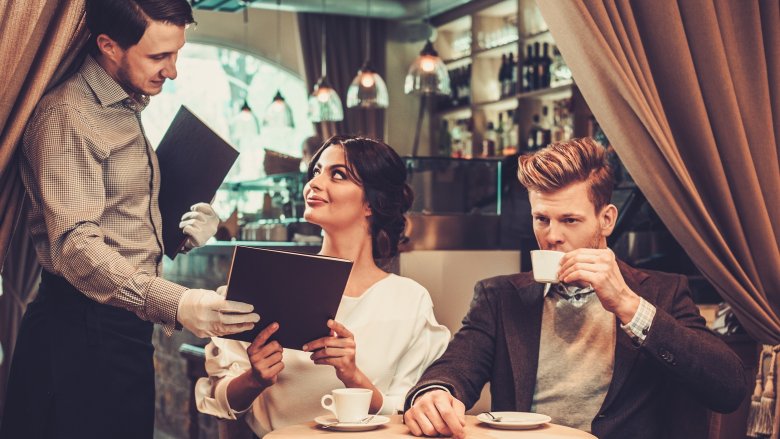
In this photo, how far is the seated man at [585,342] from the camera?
1.91 metres

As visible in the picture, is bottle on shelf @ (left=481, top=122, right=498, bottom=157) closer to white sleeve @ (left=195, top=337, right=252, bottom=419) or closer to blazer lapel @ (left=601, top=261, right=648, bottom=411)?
white sleeve @ (left=195, top=337, right=252, bottom=419)

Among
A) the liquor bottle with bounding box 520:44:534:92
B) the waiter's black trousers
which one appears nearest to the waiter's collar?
the waiter's black trousers

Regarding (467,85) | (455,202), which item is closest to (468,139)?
(467,85)

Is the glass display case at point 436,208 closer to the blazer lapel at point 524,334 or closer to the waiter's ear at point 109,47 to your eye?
the blazer lapel at point 524,334

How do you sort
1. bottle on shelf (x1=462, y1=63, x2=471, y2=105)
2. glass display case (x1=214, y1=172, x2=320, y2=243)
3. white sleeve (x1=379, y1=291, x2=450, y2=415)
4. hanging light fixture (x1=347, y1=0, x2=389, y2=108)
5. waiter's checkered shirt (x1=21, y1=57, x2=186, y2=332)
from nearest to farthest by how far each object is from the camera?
waiter's checkered shirt (x1=21, y1=57, x2=186, y2=332) → white sleeve (x1=379, y1=291, x2=450, y2=415) → glass display case (x1=214, y1=172, x2=320, y2=243) → hanging light fixture (x1=347, y1=0, x2=389, y2=108) → bottle on shelf (x1=462, y1=63, x2=471, y2=105)

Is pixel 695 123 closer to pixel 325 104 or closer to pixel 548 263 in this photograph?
pixel 548 263

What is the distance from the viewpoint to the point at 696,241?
237 centimetres

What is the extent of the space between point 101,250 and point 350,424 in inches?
24.3

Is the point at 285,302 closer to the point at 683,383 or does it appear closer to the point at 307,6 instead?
the point at 683,383

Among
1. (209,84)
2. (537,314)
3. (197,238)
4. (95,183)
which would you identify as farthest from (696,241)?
(209,84)

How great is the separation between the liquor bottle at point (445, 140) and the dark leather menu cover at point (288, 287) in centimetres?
700

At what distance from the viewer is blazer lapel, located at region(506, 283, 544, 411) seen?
2.13 metres

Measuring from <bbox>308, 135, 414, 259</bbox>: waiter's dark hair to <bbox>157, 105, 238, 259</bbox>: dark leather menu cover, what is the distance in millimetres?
309

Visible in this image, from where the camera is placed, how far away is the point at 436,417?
1797 millimetres
